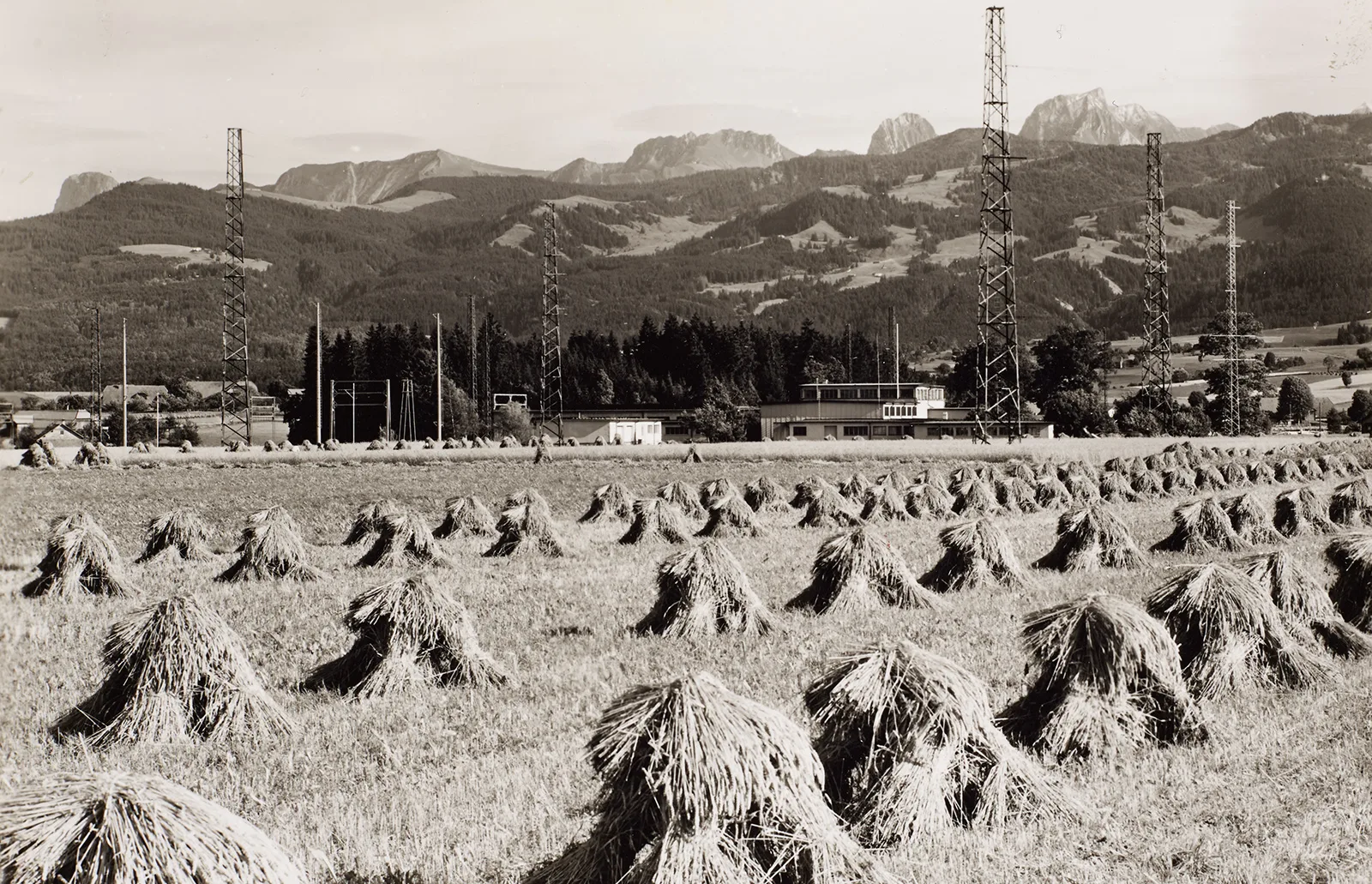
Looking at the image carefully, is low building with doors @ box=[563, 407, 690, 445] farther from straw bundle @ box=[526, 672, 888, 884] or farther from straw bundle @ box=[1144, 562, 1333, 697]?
straw bundle @ box=[526, 672, 888, 884]

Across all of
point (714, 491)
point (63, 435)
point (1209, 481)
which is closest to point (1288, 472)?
point (1209, 481)

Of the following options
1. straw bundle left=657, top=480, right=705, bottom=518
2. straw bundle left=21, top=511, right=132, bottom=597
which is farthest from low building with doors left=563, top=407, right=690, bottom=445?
straw bundle left=21, top=511, right=132, bottom=597

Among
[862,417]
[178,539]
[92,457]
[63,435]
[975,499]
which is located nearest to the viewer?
[178,539]

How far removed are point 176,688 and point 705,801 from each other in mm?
6639

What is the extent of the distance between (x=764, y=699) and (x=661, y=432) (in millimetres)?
129849

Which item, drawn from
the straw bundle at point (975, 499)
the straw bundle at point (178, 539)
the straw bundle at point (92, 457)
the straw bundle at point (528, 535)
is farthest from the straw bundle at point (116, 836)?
the straw bundle at point (92, 457)

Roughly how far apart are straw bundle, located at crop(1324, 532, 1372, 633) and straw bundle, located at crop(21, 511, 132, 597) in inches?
686

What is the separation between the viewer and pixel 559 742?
9.95m

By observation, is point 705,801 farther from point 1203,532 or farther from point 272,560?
point 1203,532

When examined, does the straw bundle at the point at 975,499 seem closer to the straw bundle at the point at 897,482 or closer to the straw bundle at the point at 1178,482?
the straw bundle at the point at 897,482

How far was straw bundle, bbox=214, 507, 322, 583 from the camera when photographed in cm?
2000

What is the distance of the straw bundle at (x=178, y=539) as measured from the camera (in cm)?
2320

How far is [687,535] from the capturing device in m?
25.8

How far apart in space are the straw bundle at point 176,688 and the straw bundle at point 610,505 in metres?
20.5
